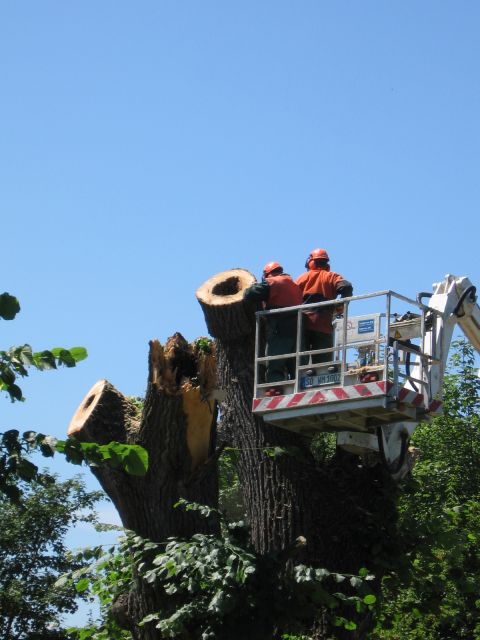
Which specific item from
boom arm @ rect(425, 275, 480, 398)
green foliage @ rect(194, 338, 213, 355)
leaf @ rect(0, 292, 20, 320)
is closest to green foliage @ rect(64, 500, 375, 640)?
green foliage @ rect(194, 338, 213, 355)

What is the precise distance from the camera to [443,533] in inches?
468

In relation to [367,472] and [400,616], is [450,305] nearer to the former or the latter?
[367,472]

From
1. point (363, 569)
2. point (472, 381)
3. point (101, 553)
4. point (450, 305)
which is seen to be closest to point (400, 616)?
point (450, 305)

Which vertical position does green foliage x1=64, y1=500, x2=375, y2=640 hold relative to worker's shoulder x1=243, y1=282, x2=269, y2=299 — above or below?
below

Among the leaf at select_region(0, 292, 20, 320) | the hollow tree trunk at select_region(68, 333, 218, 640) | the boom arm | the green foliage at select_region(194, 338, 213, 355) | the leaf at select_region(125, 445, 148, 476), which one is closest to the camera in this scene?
the leaf at select_region(0, 292, 20, 320)

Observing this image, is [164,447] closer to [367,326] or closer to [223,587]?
[223,587]

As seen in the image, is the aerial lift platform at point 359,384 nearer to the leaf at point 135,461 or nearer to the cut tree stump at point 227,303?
the cut tree stump at point 227,303

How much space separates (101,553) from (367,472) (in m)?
2.94

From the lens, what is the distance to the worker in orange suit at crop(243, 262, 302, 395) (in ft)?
40.9

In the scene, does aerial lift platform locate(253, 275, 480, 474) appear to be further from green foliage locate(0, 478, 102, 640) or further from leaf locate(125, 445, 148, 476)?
green foliage locate(0, 478, 102, 640)

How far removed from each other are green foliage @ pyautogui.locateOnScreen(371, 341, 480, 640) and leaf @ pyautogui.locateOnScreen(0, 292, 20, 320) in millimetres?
5803

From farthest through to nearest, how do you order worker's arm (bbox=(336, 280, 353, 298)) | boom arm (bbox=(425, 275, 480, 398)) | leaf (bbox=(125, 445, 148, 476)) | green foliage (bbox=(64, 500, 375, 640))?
1. boom arm (bbox=(425, 275, 480, 398))
2. worker's arm (bbox=(336, 280, 353, 298))
3. green foliage (bbox=(64, 500, 375, 640))
4. leaf (bbox=(125, 445, 148, 476))

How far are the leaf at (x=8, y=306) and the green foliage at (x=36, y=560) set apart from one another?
14792mm

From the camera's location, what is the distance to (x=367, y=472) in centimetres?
1224
